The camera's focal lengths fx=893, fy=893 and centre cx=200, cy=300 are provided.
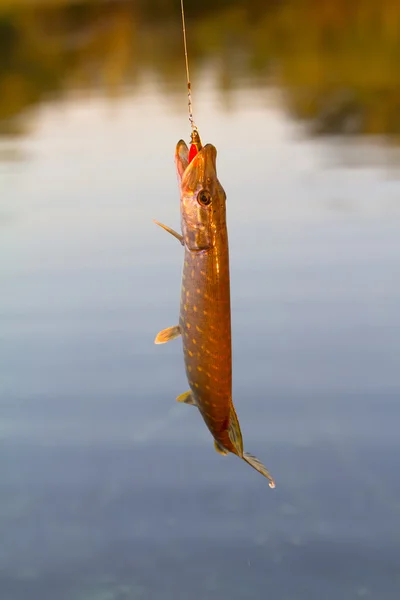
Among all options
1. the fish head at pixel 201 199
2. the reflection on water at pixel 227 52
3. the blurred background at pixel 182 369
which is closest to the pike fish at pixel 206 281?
the fish head at pixel 201 199

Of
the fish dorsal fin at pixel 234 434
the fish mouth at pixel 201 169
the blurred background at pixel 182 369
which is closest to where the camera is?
the fish mouth at pixel 201 169

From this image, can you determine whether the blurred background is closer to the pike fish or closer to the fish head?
the pike fish

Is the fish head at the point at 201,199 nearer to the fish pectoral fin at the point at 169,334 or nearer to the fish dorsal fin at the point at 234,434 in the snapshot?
the fish pectoral fin at the point at 169,334

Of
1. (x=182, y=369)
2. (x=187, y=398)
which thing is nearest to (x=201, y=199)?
(x=187, y=398)

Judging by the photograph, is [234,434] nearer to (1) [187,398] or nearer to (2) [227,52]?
(1) [187,398]

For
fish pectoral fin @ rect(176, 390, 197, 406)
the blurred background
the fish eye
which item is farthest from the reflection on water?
the fish eye
